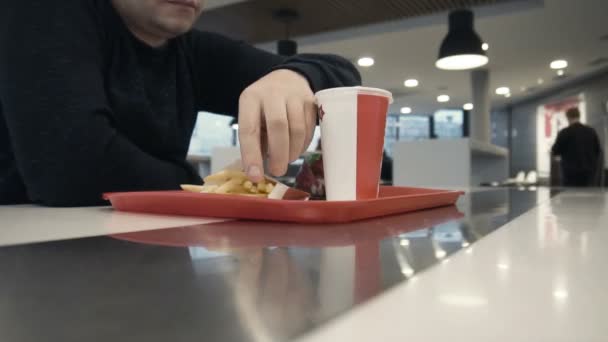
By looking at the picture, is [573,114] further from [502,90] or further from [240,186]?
[240,186]

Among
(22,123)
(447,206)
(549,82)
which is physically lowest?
(447,206)

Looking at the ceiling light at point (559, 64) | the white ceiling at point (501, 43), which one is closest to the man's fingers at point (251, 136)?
the white ceiling at point (501, 43)

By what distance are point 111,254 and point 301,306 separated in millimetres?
175

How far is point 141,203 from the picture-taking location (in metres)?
0.60

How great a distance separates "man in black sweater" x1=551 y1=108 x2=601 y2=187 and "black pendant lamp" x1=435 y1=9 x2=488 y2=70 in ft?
5.53

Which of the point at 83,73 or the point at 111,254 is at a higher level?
the point at 83,73

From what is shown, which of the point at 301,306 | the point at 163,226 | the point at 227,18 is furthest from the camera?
the point at 227,18

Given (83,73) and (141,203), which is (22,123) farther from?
(141,203)

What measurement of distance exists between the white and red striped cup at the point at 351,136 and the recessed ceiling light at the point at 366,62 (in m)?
5.05

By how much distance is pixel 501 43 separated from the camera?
16.0ft

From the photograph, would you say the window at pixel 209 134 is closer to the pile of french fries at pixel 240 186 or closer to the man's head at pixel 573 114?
the man's head at pixel 573 114

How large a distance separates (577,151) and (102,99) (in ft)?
16.3

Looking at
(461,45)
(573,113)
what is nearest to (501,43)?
(573,113)

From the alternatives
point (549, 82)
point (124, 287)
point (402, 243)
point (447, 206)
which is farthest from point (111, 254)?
point (549, 82)
